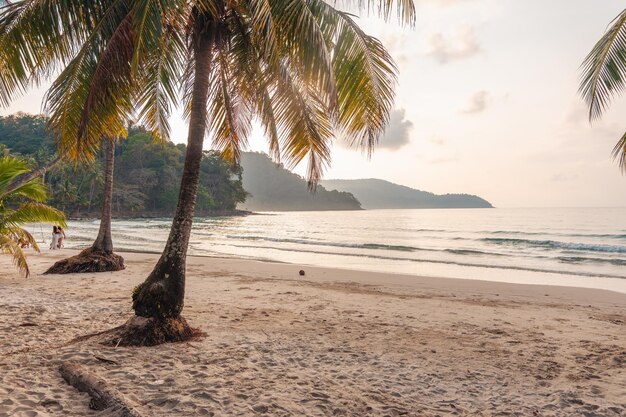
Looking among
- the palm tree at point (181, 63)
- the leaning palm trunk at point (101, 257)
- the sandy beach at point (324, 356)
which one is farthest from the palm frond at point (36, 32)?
A: the leaning palm trunk at point (101, 257)

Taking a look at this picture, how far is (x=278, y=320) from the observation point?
21.9 ft

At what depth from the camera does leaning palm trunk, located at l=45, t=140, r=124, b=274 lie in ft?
36.1

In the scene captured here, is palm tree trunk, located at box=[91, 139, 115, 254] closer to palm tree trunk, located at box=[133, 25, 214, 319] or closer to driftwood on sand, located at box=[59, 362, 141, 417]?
palm tree trunk, located at box=[133, 25, 214, 319]

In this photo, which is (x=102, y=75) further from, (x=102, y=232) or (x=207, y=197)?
(x=207, y=197)

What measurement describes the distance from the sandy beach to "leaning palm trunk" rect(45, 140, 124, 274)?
6.11ft

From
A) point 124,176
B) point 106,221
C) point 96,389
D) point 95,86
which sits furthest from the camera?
point 124,176

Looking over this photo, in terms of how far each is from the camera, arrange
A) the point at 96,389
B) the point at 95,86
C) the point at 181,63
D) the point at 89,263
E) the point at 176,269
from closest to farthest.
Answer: the point at 96,389, the point at 95,86, the point at 176,269, the point at 181,63, the point at 89,263

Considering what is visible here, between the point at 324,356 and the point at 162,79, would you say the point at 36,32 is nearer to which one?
the point at 162,79

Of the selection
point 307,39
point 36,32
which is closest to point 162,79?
point 36,32

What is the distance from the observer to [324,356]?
192 inches

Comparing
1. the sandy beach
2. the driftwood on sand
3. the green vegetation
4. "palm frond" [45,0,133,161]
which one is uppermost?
the green vegetation

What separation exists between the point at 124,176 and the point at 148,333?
79.5m

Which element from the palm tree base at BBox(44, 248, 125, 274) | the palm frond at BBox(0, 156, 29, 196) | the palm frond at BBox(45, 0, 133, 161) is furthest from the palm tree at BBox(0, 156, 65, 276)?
the palm frond at BBox(45, 0, 133, 161)

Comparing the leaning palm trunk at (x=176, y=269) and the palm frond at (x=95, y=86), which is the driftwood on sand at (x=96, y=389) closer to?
the leaning palm trunk at (x=176, y=269)
